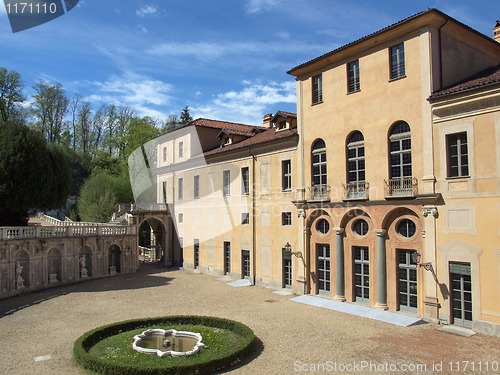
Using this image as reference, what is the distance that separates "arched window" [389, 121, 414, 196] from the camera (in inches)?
725

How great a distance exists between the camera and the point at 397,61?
1933 centimetres

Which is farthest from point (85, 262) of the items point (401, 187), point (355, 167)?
point (401, 187)

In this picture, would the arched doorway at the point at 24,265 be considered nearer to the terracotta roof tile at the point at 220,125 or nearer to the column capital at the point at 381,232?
the terracotta roof tile at the point at 220,125

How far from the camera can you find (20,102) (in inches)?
2181

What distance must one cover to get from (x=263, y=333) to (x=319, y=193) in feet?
30.7

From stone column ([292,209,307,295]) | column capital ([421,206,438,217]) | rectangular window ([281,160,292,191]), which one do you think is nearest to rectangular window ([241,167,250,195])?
rectangular window ([281,160,292,191])

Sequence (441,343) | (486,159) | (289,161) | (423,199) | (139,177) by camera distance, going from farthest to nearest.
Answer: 1. (139,177)
2. (289,161)
3. (423,199)
4. (486,159)
5. (441,343)

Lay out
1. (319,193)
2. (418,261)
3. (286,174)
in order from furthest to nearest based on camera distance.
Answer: (286,174)
(319,193)
(418,261)

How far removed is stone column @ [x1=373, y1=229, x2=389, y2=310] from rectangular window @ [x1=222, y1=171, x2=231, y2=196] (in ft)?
46.5

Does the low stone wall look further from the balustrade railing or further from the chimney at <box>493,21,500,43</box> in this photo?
the chimney at <box>493,21,500,43</box>

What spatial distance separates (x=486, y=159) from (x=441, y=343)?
24.4ft

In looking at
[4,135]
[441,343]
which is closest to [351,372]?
[441,343]

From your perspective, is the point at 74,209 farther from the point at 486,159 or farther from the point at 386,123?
the point at 486,159

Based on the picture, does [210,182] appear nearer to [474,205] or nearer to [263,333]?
[263,333]
